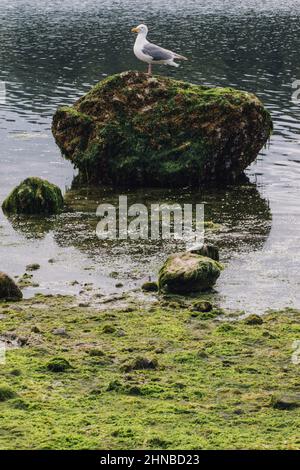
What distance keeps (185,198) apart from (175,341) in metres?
13.1

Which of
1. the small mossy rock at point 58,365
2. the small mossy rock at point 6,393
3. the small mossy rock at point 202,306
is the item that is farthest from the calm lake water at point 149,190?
the small mossy rock at point 6,393

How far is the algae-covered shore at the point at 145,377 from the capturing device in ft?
41.1

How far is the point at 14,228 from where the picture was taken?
85.2ft

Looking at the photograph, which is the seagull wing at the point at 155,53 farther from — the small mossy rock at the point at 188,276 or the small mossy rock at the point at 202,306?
the small mossy rock at the point at 202,306

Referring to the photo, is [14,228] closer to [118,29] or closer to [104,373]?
[104,373]

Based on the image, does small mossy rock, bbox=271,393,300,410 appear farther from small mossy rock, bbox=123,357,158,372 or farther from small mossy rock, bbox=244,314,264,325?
small mossy rock, bbox=244,314,264,325

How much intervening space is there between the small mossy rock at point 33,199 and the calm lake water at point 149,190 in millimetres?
574

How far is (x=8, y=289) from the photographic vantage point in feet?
64.1

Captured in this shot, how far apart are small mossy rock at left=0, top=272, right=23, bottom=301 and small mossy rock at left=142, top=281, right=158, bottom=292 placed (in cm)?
283

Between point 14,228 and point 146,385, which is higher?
point 146,385

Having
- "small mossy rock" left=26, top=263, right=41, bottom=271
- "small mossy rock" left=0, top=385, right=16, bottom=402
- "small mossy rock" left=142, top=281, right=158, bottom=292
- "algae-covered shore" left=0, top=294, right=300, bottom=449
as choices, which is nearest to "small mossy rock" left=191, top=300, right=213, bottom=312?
"algae-covered shore" left=0, top=294, right=300, bottom=449

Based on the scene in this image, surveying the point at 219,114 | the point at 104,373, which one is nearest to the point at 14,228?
the point at 219,114

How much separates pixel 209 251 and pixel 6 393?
368 inches

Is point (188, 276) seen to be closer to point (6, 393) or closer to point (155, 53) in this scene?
point (6, 393)
